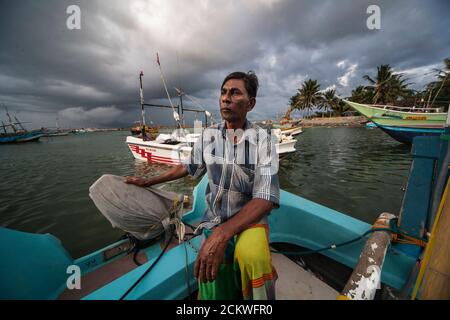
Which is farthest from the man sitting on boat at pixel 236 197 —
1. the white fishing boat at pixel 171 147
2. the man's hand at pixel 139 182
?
the white fishing boat at pixel 171 147

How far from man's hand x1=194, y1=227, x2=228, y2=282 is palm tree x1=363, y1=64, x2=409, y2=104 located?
49039 mm

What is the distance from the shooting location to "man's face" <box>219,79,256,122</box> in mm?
1511

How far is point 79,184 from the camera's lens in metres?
8.04

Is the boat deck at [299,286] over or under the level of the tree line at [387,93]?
under

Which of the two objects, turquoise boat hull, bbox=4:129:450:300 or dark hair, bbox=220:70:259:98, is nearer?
turquoise boat hull, bbox=4:129:450:300

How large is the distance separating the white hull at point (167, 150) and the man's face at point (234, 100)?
23.8ft

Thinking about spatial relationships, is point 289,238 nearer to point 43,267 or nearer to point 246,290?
point 246,290

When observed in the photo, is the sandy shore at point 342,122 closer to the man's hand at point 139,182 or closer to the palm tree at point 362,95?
the palm tree at point 362,95

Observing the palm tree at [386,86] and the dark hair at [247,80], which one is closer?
the dark hair at [247,80]

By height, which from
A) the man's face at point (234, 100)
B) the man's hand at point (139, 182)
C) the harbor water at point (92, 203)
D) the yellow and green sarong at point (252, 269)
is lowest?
the harbor water at point (92, 203)

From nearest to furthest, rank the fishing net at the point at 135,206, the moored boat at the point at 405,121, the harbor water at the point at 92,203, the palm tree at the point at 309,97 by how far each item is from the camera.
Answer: the fishing net at the point at 135,206, the harbor water at the point at 92,203, the moored boat at the point at 405,121, the palm tree at the point at 309,97

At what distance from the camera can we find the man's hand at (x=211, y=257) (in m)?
1.06

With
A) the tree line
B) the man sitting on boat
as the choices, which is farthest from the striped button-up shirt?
the tree line

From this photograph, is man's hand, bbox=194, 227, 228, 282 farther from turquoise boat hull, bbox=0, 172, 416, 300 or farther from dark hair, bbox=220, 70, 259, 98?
dark hair, bbox=220, 70, 259, 98
